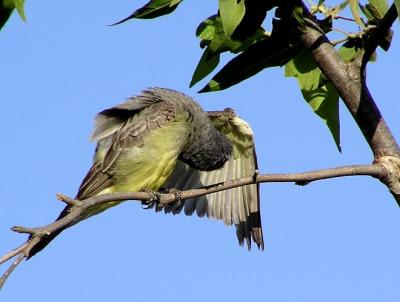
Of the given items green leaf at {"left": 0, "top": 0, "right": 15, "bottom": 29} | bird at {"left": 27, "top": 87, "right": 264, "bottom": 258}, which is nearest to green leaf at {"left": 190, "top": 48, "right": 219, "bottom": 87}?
green leaf at {"left": 0, "top": 0, "right": 15, "bottom": 29}

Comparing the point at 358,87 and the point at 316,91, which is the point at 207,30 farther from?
the point at 358,87

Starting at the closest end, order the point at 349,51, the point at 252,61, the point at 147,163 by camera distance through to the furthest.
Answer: the point at 252,61 < the point at 349,51 < the point at 147,163

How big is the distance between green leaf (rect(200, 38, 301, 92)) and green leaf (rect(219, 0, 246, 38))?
512 millimetres

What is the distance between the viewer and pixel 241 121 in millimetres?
7891

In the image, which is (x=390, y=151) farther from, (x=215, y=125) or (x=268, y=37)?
(x=215, y=125)

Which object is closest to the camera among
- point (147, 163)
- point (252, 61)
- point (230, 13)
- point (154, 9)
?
point (230, 13)

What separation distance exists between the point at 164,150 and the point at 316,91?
325 centimetres

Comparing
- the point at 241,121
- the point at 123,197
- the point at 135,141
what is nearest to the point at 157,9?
the point at 123,197

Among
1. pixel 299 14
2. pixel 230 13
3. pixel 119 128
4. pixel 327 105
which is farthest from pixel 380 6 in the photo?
pixel 119 128

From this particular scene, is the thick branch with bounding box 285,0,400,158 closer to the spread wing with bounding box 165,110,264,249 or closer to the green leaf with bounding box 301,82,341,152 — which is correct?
the green leaf with bounding box 301,82,341,152

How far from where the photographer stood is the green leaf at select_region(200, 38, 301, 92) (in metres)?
3.70

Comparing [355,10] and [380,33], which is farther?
[355,10]

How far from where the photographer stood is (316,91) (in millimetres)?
3877

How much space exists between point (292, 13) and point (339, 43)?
1.32ft
